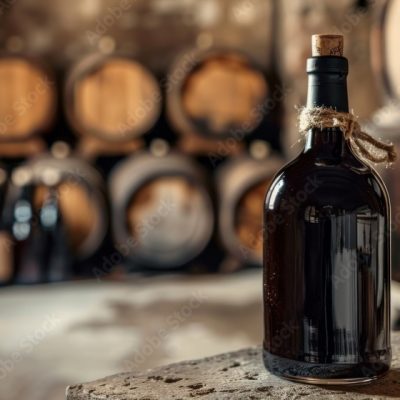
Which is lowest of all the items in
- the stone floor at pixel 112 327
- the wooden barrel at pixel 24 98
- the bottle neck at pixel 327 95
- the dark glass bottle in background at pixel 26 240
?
the stone floor at pixel 112 327

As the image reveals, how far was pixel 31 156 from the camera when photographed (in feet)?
15.0

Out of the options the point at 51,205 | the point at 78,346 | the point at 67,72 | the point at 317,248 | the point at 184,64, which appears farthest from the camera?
the point at 67,72

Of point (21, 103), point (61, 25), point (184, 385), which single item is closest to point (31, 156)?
point (21, 103)

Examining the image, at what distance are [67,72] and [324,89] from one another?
391 centimetres

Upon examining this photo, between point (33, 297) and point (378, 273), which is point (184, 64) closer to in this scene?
point (33, 297)

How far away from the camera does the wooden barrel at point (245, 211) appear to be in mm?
4375

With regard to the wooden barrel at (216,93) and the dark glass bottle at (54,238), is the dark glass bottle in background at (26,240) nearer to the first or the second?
the dark glass bottle at (54,238)

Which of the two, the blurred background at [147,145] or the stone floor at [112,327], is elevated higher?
the blurred background at [147,145]

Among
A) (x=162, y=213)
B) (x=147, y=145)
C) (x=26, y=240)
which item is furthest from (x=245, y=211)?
(x=26, y=240)

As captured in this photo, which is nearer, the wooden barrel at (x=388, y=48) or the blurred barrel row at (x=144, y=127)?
the wooden barrel at (x=388, y=48)

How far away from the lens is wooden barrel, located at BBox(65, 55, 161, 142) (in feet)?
14.3

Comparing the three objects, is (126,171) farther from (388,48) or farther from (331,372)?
(331,372)

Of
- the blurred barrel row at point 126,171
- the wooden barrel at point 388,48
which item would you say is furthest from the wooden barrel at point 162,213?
the wooden barrel at point 388,48

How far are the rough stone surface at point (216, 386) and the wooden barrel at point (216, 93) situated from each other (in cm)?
333
